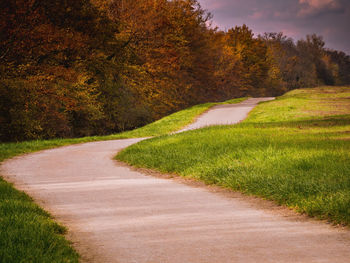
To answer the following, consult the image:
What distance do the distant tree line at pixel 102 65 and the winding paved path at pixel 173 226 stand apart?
12.8 metres

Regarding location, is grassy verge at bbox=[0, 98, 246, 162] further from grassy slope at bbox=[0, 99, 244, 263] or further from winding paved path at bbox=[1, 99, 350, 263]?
grassy slope at bbox=[0, 99, 244, 263]

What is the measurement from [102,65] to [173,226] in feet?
88.1

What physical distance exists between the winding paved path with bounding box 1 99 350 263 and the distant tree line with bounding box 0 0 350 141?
1277 centimetres

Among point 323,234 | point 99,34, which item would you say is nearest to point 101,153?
point 323,234

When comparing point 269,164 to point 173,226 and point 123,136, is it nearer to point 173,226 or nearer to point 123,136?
point 173,226

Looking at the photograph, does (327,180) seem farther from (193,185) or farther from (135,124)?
(135,124)

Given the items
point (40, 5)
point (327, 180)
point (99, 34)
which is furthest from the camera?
point (99, 34)

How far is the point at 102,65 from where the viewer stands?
102 ft

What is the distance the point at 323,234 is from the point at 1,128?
21.2 metres

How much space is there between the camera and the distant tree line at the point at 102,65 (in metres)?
21.0

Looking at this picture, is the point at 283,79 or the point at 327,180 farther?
the point at 283,79

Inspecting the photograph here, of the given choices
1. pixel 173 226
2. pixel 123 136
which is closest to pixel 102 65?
Result: pixel 123 136

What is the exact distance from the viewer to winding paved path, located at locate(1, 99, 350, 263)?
429 cm

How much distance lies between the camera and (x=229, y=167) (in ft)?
30.6
